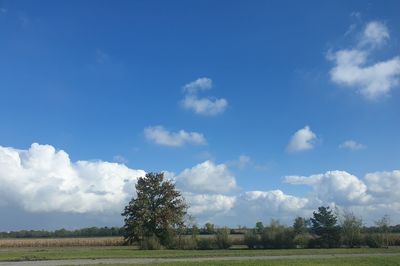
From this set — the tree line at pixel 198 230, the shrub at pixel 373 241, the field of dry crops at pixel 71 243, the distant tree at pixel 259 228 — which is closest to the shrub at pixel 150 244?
the tree line at pixel 198 230

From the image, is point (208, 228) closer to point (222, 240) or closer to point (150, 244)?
point (222, 240)

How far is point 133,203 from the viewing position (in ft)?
257

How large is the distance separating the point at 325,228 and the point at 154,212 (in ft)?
91.0

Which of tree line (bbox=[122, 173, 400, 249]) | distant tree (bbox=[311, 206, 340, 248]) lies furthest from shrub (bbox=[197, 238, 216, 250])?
distant tree (bbox=[311, 206, 340, 248])

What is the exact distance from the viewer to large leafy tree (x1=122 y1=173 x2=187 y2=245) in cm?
7700

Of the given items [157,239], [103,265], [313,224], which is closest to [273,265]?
[103,265]

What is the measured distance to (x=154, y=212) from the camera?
77.9 m

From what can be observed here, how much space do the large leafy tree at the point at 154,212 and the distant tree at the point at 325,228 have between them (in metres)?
21.7

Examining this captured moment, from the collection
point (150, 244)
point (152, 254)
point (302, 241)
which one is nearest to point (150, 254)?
point (152, 254)

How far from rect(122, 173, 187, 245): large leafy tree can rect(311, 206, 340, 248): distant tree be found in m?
21.7

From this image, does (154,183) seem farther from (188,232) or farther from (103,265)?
(103,265)

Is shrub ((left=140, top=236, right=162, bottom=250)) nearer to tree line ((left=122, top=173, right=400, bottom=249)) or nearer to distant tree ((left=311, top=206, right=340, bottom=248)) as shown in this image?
tree line ((left=122, top=173, right=400, bottom=249))

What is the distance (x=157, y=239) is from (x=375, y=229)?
116 ft

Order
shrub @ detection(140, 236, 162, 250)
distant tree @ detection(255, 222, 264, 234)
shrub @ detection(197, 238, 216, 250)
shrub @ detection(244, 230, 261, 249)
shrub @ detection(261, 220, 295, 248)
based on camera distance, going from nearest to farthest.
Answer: shrub @ detection(140, 236, 162, 250) < shrub @ detection(197, 238, 216, 250) < shrub @ detection(261, 220, 295, 248) < shrub @ detection(244, 230, 261, 249) < distant tree @ detection(255, 222, 264, 234)
